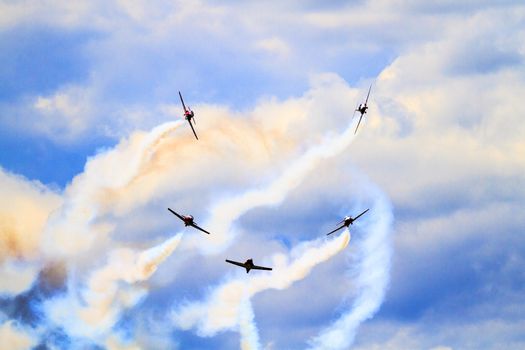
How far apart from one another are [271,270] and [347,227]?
12.7 meters

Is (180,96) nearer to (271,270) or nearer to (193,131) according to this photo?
(193,131)

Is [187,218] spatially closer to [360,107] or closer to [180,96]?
[180,96]

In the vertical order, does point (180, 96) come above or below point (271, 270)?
above

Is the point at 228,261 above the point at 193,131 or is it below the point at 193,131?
below

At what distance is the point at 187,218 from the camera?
17225cm

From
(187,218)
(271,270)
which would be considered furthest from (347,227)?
(187,218)

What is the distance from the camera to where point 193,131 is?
17888 centimetres

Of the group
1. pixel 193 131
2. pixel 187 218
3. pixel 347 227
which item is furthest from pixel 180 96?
pixel 347 227

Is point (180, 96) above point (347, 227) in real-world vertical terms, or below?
above

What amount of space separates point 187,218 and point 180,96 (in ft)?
58.8

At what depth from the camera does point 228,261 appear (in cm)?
17762

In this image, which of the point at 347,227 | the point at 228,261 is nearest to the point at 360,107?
the point at 347,227

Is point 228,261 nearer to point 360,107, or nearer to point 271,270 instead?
point 271,270

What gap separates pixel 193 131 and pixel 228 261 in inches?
762
